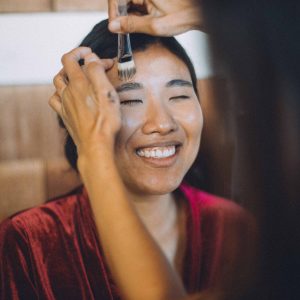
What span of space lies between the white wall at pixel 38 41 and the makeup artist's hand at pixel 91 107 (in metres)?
0.10

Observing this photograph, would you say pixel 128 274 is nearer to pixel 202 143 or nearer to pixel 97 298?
pixel 97 298

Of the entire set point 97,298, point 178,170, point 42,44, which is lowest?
point 97,298

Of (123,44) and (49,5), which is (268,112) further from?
(49,5)

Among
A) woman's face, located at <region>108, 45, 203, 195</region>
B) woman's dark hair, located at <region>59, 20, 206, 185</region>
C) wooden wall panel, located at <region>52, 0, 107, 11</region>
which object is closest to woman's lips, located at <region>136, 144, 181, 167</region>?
woman's face, located at <region>108, 45, 203, 195</region>

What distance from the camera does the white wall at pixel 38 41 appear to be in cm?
60

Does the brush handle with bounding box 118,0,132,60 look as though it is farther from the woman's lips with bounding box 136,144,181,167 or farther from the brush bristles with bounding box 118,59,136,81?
the woman's lips with bounding box 136,144,181,167

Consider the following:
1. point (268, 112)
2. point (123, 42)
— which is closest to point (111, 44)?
point (123, 42)

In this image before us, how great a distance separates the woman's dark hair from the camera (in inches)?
23.5

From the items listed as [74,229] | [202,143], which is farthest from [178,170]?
[74,229]

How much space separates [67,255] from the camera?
0.62 metres

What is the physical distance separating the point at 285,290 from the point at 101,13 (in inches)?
18.0

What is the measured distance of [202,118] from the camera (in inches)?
26.7

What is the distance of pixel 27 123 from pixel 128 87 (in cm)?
17

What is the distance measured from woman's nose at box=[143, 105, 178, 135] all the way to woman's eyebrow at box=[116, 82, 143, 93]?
1.4 inches
